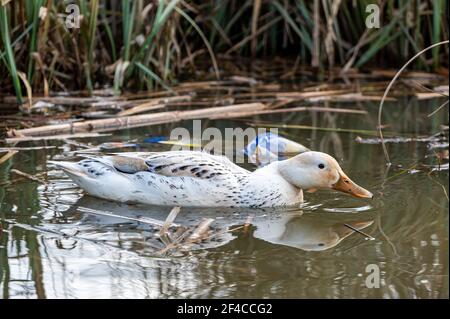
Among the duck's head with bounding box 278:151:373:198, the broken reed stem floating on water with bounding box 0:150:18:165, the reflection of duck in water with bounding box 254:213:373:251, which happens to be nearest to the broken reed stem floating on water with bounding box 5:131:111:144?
the broken reed stem floating on water with bounding box 0:150:18:165

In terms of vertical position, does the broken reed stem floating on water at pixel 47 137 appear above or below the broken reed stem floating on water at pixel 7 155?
above

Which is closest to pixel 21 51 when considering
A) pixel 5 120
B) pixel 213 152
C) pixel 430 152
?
pixel 5 120

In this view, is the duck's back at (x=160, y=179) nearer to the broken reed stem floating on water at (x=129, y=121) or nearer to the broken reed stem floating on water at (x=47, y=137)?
the broken reed stem floating on water at (x=47, y=137)

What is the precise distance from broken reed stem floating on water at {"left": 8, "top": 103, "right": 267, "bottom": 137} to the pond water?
11.2 inches

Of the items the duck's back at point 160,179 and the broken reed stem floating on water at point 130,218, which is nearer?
the broken reed stem floating on water at point 130,218

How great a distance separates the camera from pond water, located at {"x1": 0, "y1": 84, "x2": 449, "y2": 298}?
14.5ft

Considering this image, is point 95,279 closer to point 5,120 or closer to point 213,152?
point 213,152

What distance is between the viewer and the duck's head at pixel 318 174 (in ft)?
19.5

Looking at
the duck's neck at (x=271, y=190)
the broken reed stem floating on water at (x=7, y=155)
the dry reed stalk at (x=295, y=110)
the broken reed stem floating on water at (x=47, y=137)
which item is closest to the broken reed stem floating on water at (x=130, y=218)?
the duck's neck at (x=271, y=190)

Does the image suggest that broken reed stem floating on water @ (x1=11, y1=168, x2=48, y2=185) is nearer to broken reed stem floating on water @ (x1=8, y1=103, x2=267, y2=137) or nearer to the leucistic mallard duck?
the leucistic mallard duck

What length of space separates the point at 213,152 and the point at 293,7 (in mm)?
4094

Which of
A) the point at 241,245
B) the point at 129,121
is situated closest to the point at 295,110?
the point at 129,121

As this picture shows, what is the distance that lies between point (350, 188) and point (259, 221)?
68cm

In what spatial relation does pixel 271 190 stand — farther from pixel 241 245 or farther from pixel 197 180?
pixel 241 245
